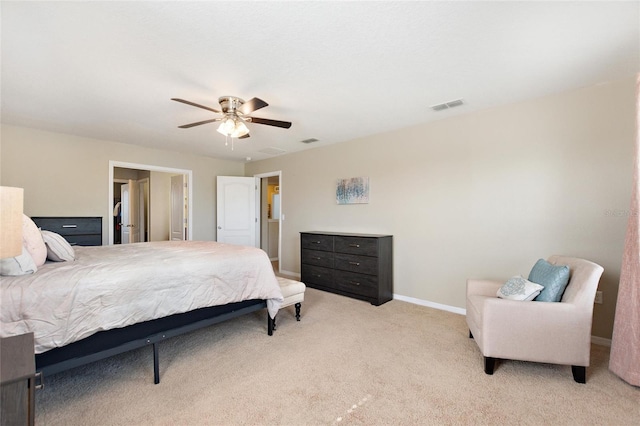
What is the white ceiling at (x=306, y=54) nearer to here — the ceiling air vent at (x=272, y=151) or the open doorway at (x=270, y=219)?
the ceiling air vent at (x=272, y=151)

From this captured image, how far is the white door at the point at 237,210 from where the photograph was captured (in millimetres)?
5965

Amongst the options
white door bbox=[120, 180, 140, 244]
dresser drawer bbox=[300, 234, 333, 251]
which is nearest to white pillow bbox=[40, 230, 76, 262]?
dresser drawer bbox=[300, 234, 333, 251]

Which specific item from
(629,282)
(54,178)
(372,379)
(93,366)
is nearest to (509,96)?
(629,282)

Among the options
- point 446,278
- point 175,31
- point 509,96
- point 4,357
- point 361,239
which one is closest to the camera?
point 4,357

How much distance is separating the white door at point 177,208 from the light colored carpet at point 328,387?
355 cm

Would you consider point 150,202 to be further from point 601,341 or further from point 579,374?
point 601,341

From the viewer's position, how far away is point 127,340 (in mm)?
2033

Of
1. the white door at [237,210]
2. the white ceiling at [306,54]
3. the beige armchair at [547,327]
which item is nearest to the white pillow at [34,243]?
the white ceiling at [306,54]

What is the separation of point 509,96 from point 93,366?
4.40 meters

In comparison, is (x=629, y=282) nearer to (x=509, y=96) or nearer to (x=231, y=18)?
(x=509, y=96)

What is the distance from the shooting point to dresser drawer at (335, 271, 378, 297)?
390cm

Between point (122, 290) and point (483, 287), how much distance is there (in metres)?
3.00

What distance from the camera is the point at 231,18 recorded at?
1.77 metres

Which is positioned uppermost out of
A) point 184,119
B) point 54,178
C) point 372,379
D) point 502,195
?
point 184,119
